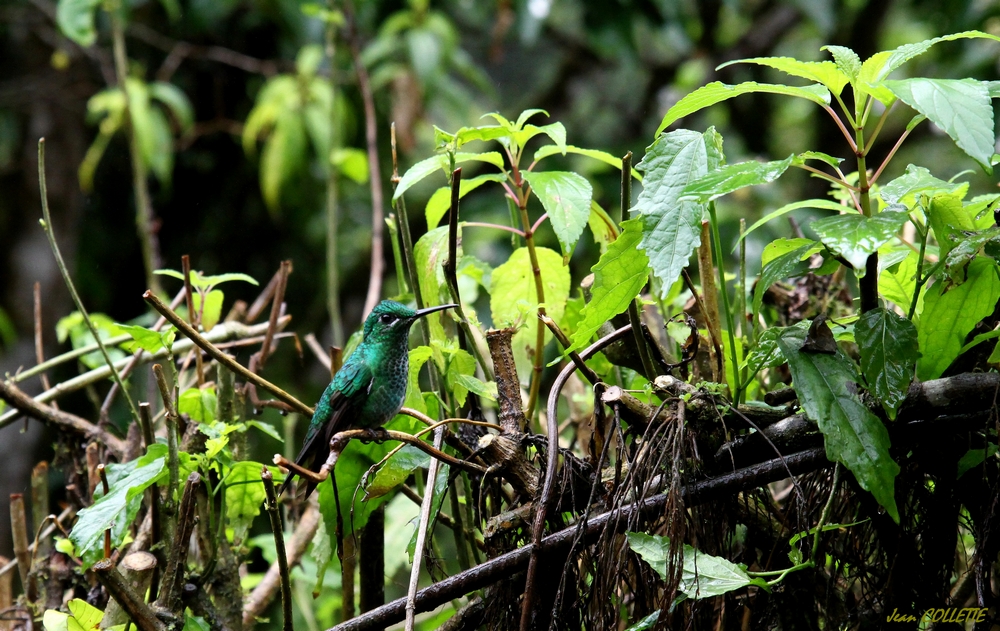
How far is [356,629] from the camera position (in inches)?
50.4

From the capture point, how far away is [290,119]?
4742 mm

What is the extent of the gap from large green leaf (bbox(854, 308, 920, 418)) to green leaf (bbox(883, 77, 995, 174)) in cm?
26

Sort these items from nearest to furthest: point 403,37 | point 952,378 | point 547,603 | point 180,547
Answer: point 952,378
point 547,603
point 180,547
point 403,37

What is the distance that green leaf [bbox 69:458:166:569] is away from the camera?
1.41 meters

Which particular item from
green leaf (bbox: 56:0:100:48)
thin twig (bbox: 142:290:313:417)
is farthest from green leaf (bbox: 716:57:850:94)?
green leaf (bbox: 56:0:100:48)

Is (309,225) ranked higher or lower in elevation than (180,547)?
higher

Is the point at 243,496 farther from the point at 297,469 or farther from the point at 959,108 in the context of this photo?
the point at 959,108

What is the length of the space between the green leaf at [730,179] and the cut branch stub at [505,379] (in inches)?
18.9

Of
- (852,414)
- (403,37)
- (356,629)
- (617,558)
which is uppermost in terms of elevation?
(403,37)

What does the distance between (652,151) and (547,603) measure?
737 millimetres

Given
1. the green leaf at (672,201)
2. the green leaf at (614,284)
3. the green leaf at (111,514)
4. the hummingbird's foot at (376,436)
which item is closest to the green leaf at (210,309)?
the green leaf at (111,514)

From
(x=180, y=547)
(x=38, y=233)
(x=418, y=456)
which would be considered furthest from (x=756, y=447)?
(x=38, y=233)

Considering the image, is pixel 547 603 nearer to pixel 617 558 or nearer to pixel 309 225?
pixel 617 558

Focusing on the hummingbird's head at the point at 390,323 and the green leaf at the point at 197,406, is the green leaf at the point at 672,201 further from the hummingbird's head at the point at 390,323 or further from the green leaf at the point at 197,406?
the green leaf at the point at 197,406
